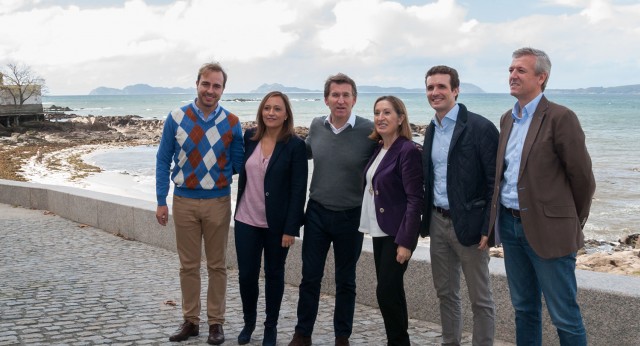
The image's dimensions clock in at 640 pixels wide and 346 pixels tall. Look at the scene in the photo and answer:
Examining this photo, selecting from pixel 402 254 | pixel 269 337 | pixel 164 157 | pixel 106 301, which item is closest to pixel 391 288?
pixel 402 254

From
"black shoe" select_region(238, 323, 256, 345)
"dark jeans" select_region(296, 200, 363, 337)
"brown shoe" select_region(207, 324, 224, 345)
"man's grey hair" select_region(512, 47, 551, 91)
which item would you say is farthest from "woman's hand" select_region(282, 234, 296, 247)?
"man's grey hair" select_region(512, 47, 551, 91)

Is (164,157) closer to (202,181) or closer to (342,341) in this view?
(202,181)

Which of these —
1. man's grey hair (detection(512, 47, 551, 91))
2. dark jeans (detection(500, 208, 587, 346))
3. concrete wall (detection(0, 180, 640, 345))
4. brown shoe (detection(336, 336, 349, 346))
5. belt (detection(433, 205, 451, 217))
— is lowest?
brown shoe (detection(336, 336, 349, 346))

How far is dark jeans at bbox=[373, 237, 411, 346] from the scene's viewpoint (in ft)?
13.7

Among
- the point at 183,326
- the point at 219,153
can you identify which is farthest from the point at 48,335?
the point at 219,153

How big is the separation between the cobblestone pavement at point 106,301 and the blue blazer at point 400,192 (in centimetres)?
113

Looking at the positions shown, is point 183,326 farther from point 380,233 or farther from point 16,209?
point 16,209

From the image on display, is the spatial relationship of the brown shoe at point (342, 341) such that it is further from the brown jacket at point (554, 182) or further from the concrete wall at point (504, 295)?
the brown jacket at point (554, 182)

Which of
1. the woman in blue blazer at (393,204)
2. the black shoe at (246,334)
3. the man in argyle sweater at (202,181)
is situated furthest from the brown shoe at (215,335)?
the woman in blue blazer at (393,204)

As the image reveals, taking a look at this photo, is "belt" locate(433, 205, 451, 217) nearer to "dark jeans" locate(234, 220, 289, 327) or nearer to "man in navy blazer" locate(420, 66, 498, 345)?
"man in navy blazer" locate(420, 66, 498, 345)

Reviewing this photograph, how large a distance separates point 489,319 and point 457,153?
1045 mm

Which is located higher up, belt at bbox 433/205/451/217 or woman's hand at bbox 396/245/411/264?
belt at bbox 433/205/451/217

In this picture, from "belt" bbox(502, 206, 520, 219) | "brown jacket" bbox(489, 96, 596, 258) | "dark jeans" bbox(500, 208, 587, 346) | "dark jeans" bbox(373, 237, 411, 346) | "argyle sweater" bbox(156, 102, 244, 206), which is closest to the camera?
"brown jacket" bbox(489, 96, 596, 258)

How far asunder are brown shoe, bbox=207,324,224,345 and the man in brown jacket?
220 cm
